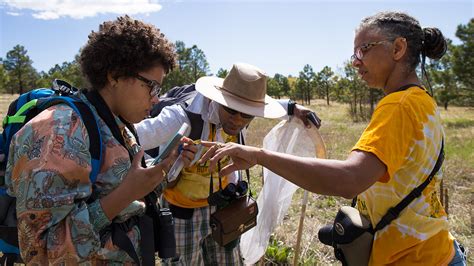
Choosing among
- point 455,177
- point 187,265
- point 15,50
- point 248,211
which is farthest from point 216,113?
point 15,50

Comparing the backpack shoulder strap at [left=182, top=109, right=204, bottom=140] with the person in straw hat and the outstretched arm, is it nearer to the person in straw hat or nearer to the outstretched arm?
the person in straw hat

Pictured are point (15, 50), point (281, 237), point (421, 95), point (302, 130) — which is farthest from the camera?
point (15, 50)

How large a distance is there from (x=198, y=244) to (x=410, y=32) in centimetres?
206

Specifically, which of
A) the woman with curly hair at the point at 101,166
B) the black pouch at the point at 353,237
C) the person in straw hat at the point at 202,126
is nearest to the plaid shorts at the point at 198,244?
the person in straw hat at the point at 202,126

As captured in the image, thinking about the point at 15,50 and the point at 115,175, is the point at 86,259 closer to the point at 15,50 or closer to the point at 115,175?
the point at 115,175

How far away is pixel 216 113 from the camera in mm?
2742

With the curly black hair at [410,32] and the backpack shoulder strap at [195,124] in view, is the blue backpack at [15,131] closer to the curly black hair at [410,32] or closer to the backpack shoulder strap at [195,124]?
the backpack shoulder strap at [195,124]

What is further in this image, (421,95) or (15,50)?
(15,50)

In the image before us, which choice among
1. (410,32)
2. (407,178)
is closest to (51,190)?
(407,178)

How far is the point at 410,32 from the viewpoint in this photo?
1719mm

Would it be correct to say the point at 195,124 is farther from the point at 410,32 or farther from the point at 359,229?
the point at 410,32

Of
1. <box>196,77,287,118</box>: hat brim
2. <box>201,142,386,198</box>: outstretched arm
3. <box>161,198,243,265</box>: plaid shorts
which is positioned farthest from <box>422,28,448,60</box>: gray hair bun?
<box>161,198,243,265</box>: plaid shorts

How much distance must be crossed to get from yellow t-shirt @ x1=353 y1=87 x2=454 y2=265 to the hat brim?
1.10 m

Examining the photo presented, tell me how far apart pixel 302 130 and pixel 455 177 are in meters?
5.97
